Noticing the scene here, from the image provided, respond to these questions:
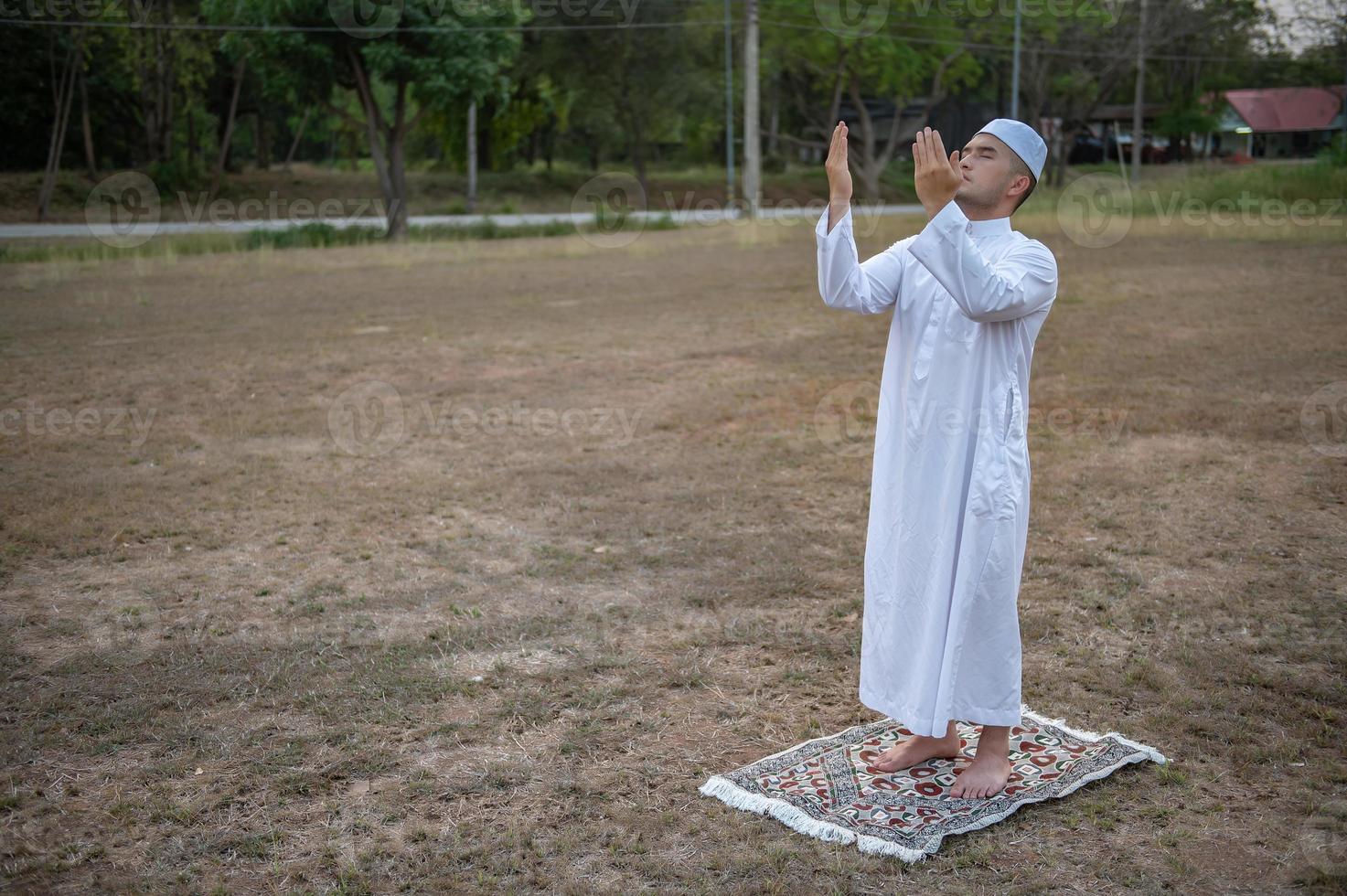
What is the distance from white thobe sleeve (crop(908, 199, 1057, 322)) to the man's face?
206mm

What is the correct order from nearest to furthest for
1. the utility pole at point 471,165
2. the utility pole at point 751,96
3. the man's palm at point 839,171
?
the man's palm at point 839,171 → the utility pole at point 751,96 → the utility pole at point 471,165

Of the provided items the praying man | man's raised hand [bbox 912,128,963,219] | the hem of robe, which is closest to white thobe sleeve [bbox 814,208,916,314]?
the praying man

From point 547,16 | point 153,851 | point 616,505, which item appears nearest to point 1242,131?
point 547,16

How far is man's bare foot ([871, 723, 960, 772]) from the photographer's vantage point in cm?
361

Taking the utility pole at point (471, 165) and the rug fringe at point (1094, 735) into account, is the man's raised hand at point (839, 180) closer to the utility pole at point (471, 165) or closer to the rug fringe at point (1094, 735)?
the rug fringe at point (1094, 735)

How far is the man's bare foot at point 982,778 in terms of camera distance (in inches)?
135

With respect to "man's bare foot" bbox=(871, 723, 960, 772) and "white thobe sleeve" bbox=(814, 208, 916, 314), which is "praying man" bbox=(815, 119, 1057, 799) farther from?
"man's bare foot" bbox=(871, 723, 960, 772)

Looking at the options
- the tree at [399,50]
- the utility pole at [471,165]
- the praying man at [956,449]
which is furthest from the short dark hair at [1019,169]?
the utility pole at [471,165]

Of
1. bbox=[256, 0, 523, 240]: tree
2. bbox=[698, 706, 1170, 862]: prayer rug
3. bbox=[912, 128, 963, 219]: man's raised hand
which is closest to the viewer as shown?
bbox=[912, 128, 963, 219]: man's raised hand

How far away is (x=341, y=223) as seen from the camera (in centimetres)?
2703

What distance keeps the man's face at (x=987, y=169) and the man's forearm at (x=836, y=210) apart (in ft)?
1.08

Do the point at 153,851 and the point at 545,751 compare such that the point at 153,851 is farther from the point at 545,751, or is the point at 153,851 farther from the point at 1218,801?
the point at 1218,801

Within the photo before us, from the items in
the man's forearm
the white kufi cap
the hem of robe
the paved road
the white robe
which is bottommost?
the hem of robe

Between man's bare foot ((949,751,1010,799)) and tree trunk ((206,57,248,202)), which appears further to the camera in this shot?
tree trunk ((206,57,248,202))
